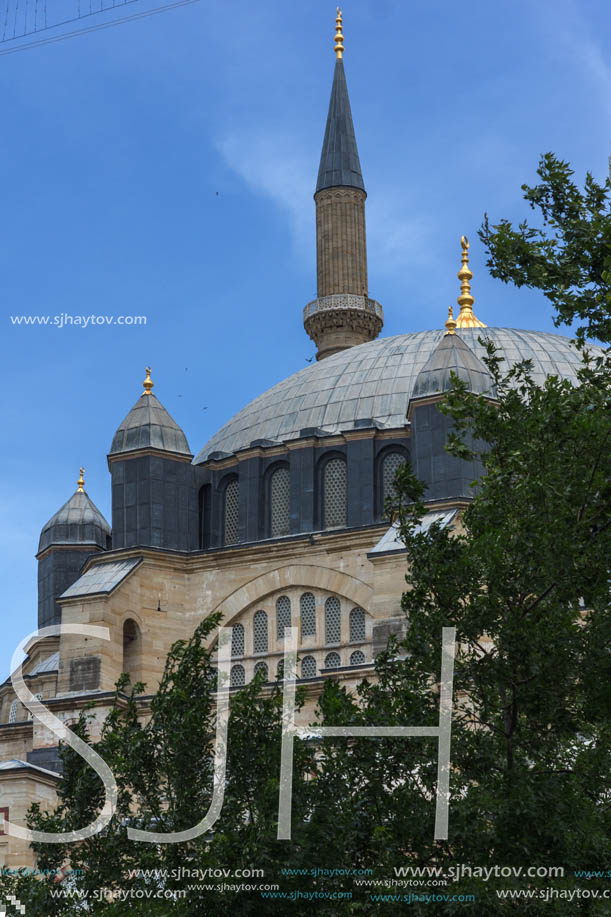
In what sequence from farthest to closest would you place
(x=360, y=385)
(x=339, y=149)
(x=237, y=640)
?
1. (x=339, y=149)
2. (x=360, y=385)
3. (x=237, y=640)

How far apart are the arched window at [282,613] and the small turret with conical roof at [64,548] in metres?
5.71

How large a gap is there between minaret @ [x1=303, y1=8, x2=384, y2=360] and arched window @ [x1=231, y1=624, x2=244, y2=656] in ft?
43.9

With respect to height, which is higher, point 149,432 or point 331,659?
point 149,432

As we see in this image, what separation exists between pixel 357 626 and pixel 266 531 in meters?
2.83

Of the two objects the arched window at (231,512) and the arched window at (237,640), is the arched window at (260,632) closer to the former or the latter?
the arched window at (237,640)

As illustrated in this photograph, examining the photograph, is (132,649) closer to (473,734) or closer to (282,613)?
(282,613)

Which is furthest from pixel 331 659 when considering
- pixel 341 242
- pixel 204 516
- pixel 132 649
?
Answer: pixel 341 242

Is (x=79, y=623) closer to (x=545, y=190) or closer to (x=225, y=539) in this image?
(x=225, y=539)

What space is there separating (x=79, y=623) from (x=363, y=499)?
5.24 meters

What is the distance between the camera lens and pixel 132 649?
96.3ft

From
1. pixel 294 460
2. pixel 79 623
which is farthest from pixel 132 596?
pixel 294 460

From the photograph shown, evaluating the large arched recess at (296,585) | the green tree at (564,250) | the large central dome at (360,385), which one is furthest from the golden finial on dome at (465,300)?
the green tree at (564,250)

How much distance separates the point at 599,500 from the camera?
1408 cm

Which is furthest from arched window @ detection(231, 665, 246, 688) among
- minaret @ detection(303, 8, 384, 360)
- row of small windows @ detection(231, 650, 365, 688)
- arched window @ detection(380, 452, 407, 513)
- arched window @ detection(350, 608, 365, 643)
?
minaret @ detection(303, 8, 384, 360)
